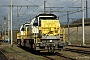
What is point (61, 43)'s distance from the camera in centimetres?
2236

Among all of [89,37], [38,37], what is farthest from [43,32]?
[89,37]

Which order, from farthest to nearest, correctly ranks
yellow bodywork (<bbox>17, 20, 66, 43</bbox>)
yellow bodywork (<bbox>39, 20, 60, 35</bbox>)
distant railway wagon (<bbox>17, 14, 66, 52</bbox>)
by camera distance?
yellow bodywork (<bbox>39, 20, 60, 35</bbox>) < yellow bodywork (<bbox>17, 20, 66, 43</bbox>) < distant railway wagon (<bbox>17, 14, 66, 52</bbox>)

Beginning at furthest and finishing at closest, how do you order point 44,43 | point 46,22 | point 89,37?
point 89,37 → point 46,22 → point 44,43

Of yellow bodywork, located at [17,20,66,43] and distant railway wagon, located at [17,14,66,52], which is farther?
yellow bodywork, located at [17,20,66,43]

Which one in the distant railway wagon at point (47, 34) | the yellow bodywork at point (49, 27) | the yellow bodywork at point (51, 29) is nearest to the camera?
the distant railway wagon at point (47, 34)

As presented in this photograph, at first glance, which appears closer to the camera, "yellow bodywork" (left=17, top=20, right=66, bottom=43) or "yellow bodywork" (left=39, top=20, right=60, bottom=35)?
"yellow bodywork" (left=17, top=20, right=66, bottom=43)

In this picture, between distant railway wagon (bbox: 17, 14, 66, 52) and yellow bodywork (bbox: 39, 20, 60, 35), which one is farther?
yellow bodywork (bbox: 39, 20, 60, 35)

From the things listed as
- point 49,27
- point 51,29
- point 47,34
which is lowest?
point 47,34

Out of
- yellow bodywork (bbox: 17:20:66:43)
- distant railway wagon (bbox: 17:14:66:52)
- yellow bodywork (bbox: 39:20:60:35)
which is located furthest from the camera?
yellow bodywork (bbox: 39:20:60:35)

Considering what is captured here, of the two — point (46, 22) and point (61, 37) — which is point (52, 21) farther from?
point (61, 37)

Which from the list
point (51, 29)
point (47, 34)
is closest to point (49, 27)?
point (51, 29)

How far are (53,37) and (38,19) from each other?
3.42 meters

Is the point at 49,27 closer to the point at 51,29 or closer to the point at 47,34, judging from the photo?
the point at 51,29

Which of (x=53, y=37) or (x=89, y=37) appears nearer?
(x=53, y=37)
